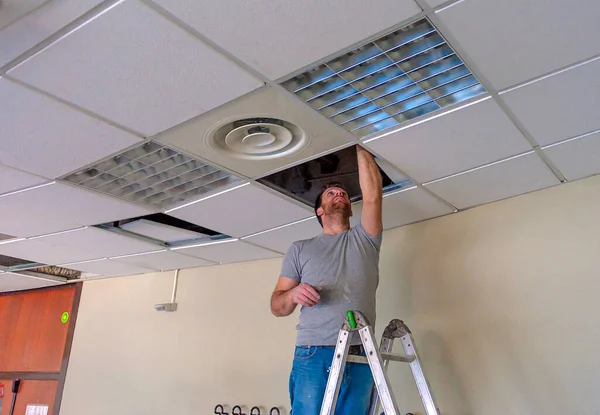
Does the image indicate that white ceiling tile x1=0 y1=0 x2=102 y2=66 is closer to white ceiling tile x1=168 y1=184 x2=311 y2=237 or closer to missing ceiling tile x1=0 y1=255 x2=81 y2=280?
white ceiling tile x1=168 y1=184 x2=311 y2=237

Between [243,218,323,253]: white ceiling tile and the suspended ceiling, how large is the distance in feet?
0.09

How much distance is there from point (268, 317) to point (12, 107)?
1955 mm

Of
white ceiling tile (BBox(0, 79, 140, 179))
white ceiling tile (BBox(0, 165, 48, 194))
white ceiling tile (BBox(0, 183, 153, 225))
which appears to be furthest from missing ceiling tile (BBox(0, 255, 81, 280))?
white ceiling tile (BBox(0, 79, 140, 179))

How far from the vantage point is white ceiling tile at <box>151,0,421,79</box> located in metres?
1.17

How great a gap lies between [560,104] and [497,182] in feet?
1.88

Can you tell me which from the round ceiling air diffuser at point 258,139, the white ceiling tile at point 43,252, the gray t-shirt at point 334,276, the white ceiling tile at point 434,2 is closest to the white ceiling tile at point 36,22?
the round ceiling air diffuser at point 258,139

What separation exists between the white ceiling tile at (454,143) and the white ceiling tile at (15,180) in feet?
4.66

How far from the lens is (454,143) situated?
182 cm

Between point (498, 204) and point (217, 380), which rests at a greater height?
point (498, 204)

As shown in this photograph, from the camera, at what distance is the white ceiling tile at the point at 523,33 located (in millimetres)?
1187

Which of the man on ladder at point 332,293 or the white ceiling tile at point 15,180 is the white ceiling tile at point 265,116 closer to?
the man on ladder at point 332,293

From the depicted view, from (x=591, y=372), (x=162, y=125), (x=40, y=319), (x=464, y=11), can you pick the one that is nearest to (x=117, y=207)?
(x=162, y=125)

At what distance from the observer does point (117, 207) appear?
2.40m

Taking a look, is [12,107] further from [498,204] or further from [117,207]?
[498,204]
